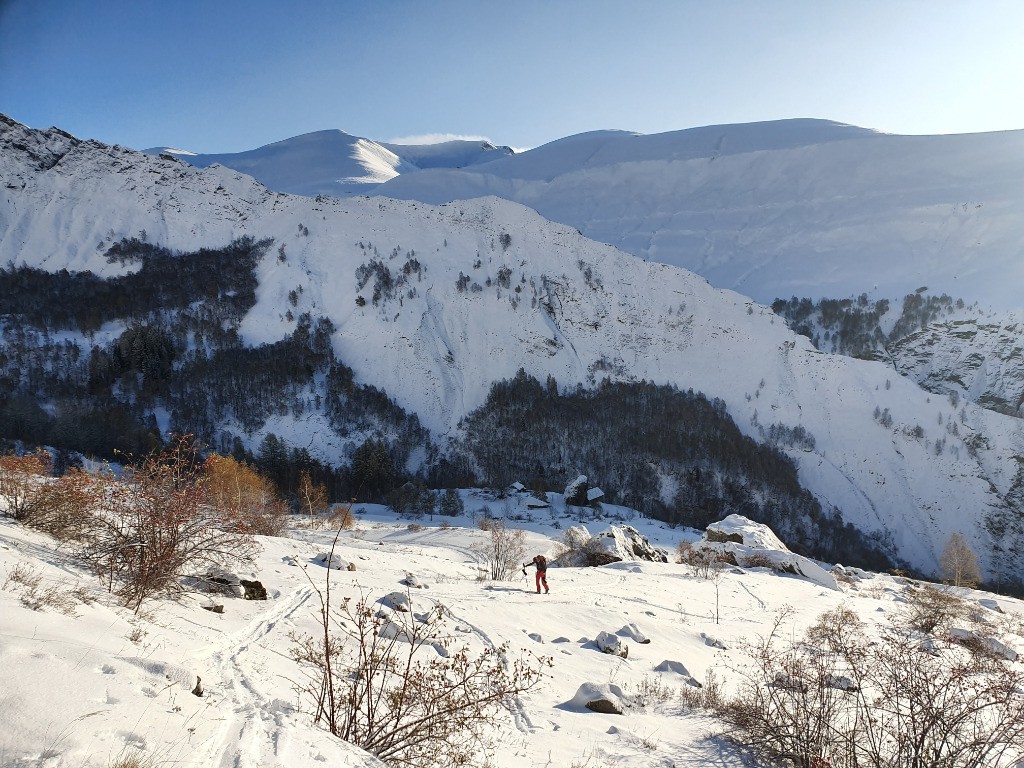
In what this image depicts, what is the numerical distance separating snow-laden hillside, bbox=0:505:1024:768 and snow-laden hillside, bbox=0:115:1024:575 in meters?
80.4

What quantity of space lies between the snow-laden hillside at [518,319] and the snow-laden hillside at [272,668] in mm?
80409

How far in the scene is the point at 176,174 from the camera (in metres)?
124

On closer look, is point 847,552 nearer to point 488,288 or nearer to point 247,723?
point 488,288

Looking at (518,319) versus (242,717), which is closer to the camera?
(242,717)

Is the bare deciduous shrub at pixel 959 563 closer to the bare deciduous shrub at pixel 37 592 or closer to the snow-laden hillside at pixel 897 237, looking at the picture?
the bare deciduous shrub at pixel 37 592

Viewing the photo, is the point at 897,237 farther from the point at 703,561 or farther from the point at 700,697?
the point at 700,697

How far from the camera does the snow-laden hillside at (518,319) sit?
96.6 m

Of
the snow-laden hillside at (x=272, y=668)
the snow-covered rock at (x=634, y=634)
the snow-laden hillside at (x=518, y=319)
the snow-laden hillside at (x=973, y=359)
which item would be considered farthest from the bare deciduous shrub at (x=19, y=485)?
the snow-laden hillside at (x=973, y=359)

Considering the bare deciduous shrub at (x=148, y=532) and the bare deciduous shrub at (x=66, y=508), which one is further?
the bare deciduous shrub at (x=66, y=508)

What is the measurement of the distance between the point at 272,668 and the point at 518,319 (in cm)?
10296

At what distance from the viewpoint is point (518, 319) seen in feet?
353

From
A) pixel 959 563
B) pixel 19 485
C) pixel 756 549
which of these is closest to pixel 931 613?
pixel 756 549

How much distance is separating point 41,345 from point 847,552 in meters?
141

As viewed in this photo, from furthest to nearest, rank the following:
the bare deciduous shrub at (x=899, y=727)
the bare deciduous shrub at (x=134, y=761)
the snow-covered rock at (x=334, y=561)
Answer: the snow-covered rock at (x=334, y=561) < the bare deciduous shrub at (x=899, y=727) < the bare deciduous shrub at (x=134, y=761)
